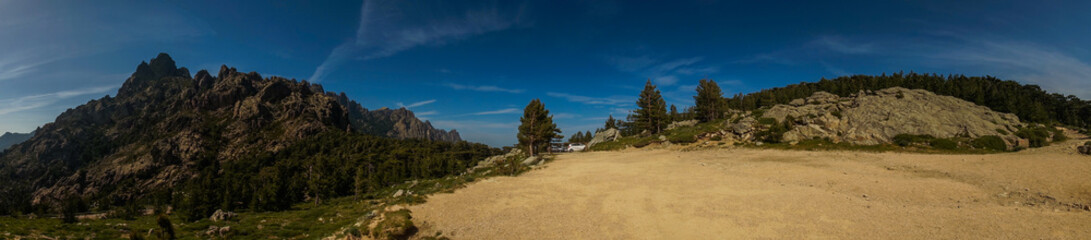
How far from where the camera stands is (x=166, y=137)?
488ft

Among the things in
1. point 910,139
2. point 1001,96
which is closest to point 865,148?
point 910,139

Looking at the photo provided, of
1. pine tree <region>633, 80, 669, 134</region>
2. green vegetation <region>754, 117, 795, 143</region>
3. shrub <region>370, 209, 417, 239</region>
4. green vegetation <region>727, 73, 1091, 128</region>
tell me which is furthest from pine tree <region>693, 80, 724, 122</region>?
shrub <region>370, 209, 417, 239</region>

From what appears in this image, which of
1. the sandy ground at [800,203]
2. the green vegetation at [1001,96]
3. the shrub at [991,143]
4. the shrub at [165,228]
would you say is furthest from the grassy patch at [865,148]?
the green vegetation at [1001,96]

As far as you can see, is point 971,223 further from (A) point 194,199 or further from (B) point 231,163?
(B) point 231,163

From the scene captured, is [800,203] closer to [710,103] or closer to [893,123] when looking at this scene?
[893,123]

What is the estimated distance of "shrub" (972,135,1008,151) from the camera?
26.6 m

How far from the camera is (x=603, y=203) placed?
15305 mm

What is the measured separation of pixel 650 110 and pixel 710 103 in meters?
25.8

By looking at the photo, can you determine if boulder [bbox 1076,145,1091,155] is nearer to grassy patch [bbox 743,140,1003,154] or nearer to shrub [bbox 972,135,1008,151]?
grassy patch [bbox 743,140,1003,154]

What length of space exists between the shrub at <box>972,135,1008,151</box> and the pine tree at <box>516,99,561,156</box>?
1585 inches

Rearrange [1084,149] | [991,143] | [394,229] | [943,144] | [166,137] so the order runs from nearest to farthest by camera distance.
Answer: [394,229] < [1084,149] < [991,143] < [943,144] < [166,137]

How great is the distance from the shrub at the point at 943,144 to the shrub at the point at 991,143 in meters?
1.21

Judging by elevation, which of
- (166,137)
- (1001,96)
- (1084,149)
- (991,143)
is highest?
(166,137)

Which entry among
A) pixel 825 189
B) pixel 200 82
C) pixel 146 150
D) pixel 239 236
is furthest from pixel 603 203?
pixel 200 82
